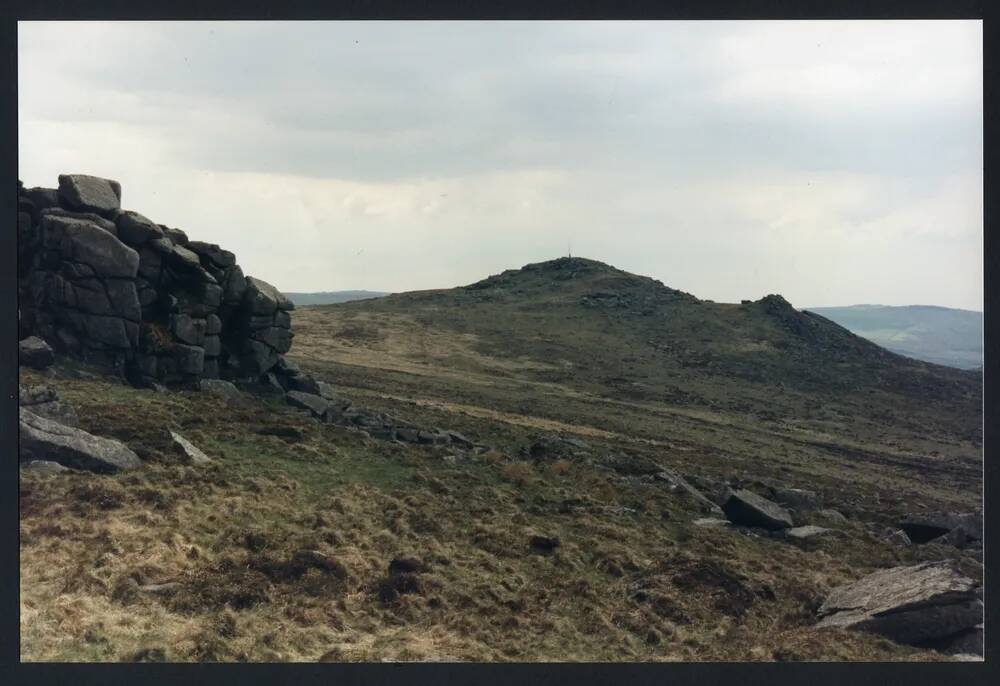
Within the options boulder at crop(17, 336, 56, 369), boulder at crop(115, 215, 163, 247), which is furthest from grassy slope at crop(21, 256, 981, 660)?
boulder at crop(115, 215, 163, 247)

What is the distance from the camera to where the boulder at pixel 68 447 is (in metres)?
19.9

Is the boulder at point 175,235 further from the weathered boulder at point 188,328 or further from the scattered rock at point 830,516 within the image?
the scattered rock at point 830,516

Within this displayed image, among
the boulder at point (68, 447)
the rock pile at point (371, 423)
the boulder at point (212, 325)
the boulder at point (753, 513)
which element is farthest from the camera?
the boulder at point (212, 325)

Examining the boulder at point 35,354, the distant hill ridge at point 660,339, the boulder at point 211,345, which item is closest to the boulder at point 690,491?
the boulder at point 211,345

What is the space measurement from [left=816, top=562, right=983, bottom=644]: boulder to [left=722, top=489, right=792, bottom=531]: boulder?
6430 millimetres

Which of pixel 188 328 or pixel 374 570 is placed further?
pixel 188 328

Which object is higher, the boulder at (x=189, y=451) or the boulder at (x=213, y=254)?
the boulder at (x=213, y=254)

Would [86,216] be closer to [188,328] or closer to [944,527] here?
[188,328]

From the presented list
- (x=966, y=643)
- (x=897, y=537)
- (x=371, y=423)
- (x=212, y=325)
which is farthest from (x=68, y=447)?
(x=897, y=537)

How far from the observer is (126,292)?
29.1 m

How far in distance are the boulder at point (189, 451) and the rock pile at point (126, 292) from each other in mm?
7502

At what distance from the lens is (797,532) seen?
2348cm

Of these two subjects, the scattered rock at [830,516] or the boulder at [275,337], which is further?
the boulder at [275,337]

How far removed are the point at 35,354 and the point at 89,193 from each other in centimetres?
636
